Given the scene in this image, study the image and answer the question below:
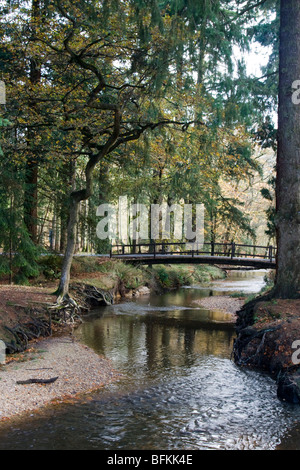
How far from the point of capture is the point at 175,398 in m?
7.66

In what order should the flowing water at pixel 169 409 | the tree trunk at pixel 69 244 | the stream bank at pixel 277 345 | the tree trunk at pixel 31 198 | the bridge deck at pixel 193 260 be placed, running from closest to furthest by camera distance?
the flowing water at pixel 169 409 → the stream bank at pixel 277 345 → the tree trunk at pixel 69 244 → the tree trunk at pixel 31 198 → the bridge deck at pixel 193 260

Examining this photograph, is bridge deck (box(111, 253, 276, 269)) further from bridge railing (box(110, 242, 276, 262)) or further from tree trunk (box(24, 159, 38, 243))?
tree trunk (box(24, 159, 38, 243))

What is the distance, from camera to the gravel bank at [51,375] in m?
7.09

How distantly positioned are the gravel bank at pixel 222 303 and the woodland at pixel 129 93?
5.45 m

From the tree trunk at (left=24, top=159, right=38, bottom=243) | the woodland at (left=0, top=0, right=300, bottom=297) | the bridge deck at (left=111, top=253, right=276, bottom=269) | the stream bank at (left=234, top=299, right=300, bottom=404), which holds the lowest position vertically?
the stream bank at (left=234, top=299, right=300, bottom=404)

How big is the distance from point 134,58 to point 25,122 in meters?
4.07

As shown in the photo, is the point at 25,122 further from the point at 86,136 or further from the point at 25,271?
the point at 25,271

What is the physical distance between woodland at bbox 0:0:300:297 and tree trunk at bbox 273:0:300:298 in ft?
0.09

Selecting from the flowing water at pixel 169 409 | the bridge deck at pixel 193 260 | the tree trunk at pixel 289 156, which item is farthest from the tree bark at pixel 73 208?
the bridge deck at pixel 193 260

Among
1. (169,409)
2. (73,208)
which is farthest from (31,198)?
(169,409)

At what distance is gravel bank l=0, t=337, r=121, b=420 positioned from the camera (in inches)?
279

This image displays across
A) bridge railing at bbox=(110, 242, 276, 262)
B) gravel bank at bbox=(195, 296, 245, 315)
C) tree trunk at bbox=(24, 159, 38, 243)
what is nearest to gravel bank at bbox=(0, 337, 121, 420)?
tree trunk at bbox=(24, 159, 38, 243)

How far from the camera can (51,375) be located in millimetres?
8398

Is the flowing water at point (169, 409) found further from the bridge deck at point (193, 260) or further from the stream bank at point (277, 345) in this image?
the bridge deck at point (193, 260)
